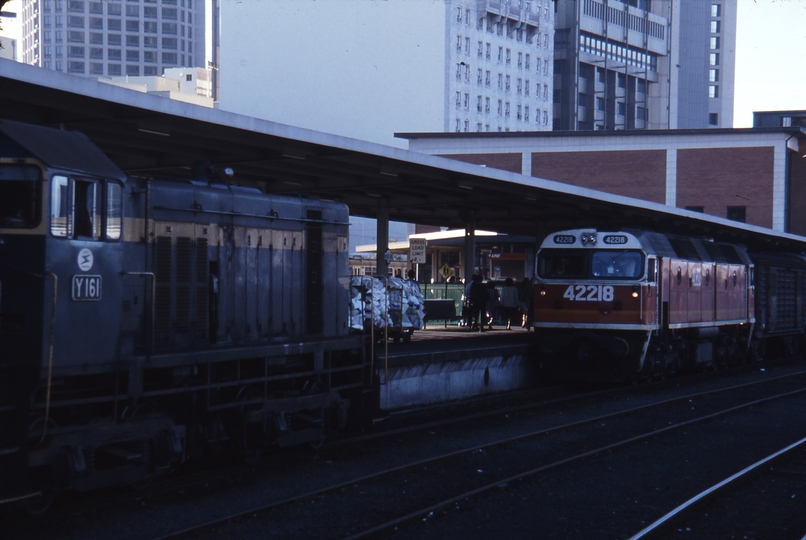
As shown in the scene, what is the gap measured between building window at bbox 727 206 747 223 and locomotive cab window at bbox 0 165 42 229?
162 feet

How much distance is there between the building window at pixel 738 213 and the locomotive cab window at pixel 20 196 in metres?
49.4

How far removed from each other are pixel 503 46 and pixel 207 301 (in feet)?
298

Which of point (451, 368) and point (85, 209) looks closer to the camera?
point (85, 209)

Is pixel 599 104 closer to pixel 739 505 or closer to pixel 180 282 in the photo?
pixel 739 505

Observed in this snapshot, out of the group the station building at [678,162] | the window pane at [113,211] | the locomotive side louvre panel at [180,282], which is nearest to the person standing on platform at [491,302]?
the locomotive side louvre panel at [180,282]

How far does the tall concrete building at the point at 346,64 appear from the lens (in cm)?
7594

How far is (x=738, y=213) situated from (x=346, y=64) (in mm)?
35860

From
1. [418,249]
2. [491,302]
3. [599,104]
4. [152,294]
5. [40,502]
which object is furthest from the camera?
[599,104]

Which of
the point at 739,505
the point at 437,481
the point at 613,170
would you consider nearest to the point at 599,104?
the point at 613,170

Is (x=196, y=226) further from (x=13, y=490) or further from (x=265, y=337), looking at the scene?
(x=13, y=490)

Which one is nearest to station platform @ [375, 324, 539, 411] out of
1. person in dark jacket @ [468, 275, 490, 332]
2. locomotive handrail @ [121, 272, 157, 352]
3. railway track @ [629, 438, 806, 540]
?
person in dark jacket @ [468, 275, 490, 332]

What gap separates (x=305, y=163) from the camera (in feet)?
64.6

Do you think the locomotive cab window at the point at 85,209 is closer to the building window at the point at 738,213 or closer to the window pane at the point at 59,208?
the window pane at the point at 59,208

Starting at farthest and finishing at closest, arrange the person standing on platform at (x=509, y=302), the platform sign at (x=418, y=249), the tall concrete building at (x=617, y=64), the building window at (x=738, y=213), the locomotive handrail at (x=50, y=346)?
the tall concrete building at (x=617, y=64) < the building window at (x=738, y=213) < the person standing on platform at (x=509, y=302) < the platform sign at (x=418, y=249) < the locomotive handrail at (x=50, y=346)
